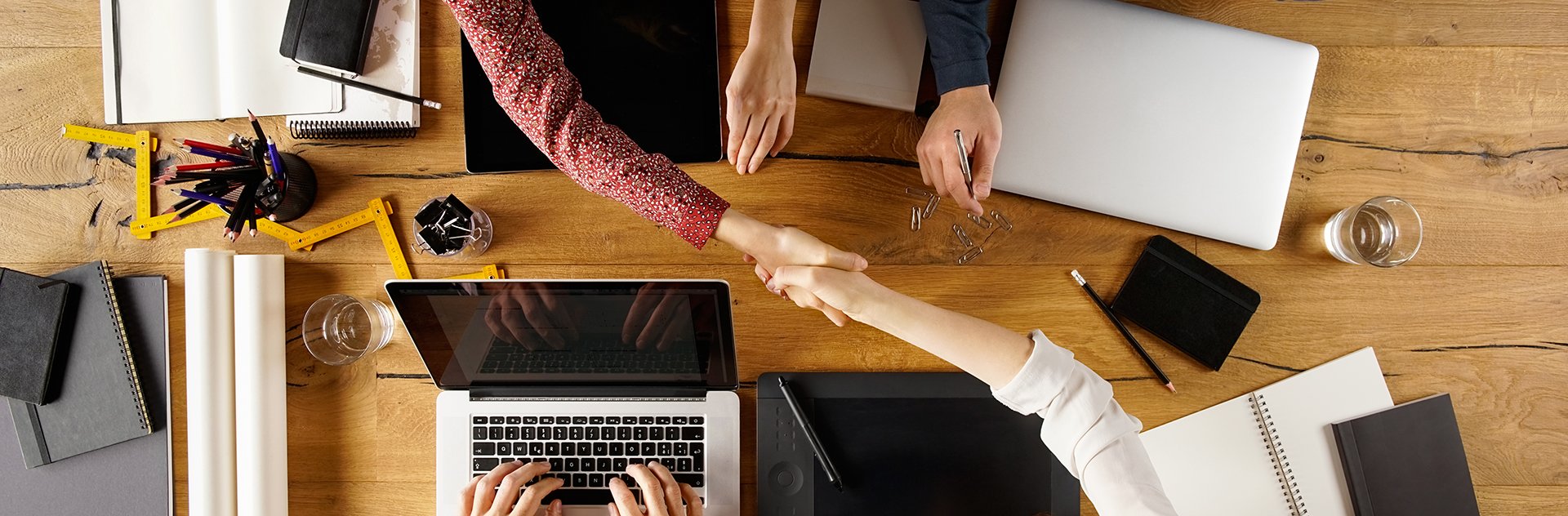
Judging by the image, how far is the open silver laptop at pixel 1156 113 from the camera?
99cm

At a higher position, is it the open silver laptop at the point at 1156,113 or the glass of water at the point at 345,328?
the open silver laptop at the point at 1156,113

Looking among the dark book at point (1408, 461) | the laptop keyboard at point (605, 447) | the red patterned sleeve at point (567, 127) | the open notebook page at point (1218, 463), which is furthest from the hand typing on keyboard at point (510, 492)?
the dark book at point (1408, 461)

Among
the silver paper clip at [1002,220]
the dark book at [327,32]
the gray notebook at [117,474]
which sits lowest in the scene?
the gray notebook at [117,474]

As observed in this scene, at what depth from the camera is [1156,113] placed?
0.99 metres

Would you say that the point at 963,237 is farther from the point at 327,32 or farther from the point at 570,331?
the point at 327,32

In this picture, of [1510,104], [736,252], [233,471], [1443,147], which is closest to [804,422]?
[736,252]

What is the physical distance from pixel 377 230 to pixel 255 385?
264 mm

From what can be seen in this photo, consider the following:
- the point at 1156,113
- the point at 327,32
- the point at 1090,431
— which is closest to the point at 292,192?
the point at 327,32

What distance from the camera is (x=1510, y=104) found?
1.05 metres

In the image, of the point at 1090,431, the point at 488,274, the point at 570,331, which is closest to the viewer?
the point at 1090,431

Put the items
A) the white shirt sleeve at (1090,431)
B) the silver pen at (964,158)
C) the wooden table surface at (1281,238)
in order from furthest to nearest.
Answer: the wooden table surface at (1281,238) < the silver pen at (964,158) < the white shirt sleeve at (1090,431)

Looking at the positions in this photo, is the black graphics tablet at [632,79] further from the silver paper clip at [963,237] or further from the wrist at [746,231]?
the silver paper clip at [963,237]

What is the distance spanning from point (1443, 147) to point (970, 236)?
69 centimetres

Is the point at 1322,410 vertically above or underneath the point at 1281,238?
underneath
